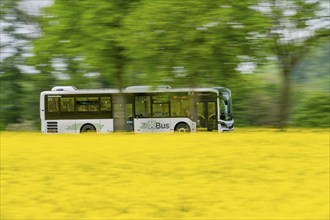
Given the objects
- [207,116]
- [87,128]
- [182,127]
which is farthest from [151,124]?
[87,128]

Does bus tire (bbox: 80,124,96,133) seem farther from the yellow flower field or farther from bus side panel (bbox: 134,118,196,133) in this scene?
the yellow flower field

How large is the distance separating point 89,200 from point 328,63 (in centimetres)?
3642

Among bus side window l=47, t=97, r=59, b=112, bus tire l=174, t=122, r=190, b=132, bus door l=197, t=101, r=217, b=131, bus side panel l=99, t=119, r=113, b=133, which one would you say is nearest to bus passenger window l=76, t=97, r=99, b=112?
bus side panel l=99, t=119, r=113, b=133

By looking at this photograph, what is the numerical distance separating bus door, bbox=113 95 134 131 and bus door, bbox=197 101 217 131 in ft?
9.96

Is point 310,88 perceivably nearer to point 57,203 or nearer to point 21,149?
point 21,149

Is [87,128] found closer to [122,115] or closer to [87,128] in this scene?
[87,128]

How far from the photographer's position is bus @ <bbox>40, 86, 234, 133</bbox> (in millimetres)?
22016

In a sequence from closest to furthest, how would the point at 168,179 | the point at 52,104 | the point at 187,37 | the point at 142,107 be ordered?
1. the point at 168,179
2. the point at 187,37
3. the point at 142,107
4. the point at 52,104

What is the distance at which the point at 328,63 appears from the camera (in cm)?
4119

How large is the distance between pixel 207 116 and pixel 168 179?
13.1 m

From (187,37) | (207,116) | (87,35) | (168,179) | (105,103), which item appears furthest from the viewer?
(105,103)

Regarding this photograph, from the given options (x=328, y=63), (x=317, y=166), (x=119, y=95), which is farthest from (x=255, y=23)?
(x=328, y=63)

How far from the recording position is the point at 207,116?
22.0 meters

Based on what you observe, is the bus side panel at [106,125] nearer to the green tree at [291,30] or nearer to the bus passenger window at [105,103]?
the bus passenger window at [105,103]
